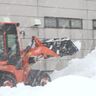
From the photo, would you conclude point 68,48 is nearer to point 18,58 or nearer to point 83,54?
point 18,58

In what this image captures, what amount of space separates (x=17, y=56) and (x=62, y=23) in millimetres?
9784

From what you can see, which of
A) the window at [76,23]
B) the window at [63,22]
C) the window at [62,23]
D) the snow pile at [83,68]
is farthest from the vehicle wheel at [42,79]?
the window at [76,23]

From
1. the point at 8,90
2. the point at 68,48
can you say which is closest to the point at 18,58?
the point at 68,48

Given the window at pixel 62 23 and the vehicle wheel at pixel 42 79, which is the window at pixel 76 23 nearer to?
the window at pixel 62 23

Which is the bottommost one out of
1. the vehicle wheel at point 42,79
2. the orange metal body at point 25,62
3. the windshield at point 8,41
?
the vehicle wheel at point 42,79

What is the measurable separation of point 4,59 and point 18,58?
2.21 feet

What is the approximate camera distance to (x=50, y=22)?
81.8 feet

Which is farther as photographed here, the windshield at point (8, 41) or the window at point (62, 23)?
the window at point (62, 23)

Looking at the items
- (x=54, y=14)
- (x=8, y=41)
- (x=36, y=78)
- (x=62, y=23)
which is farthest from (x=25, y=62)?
(x=62, y=23)

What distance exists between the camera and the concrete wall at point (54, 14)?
23.3 metres

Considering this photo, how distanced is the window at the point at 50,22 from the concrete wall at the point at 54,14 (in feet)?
0.63

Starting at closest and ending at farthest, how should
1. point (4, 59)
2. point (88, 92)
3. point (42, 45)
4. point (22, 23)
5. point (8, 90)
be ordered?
point (88, 92) → point (8, 90) → point (4, 59) → point (42, 45) → point (22, 23)

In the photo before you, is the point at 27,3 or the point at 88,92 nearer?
the point at 88,92

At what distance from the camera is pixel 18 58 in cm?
1595
